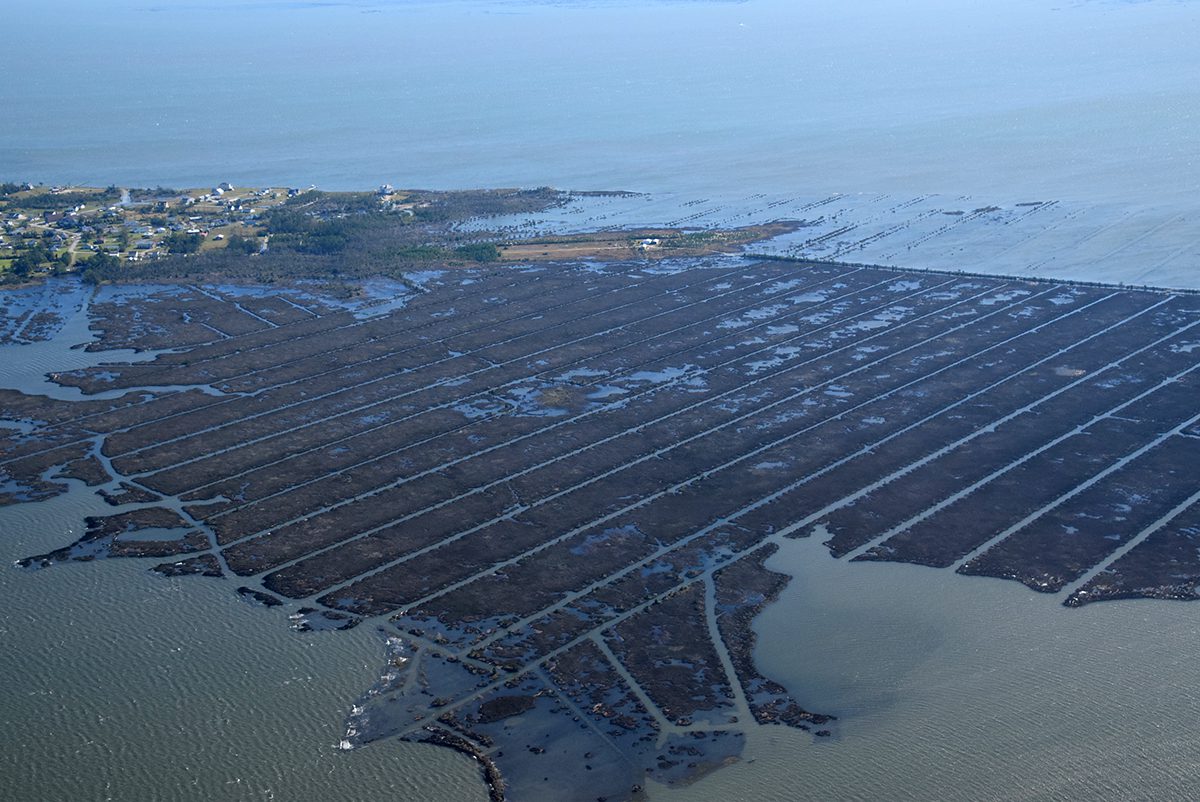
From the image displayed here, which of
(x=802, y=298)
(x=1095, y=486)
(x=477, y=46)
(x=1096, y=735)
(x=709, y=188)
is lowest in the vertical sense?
(x=1096, y=735)

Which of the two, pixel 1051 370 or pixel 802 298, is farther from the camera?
pixel 802 298

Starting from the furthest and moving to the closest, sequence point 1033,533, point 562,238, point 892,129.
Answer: point 892,129 < point 562,238 < point 1033,533

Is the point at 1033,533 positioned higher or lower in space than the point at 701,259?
lower

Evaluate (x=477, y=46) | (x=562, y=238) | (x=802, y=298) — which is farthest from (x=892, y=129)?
(x=477, y=46)

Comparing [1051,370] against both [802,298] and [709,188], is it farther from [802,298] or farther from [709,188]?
[709,188]

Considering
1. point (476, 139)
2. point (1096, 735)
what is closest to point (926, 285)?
point (1096, 735)

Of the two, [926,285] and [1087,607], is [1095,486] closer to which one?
[1087,607]

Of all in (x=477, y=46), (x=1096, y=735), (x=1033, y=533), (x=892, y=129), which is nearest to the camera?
(x=1096, y=735)
